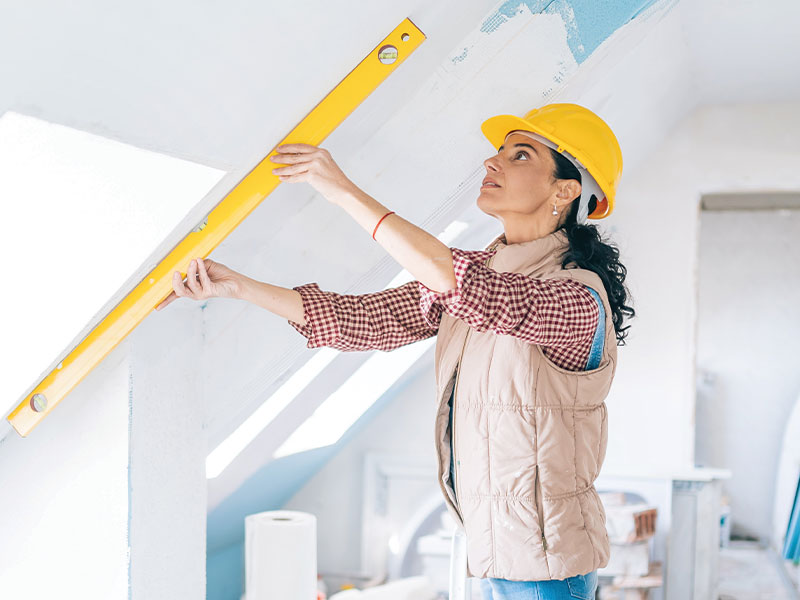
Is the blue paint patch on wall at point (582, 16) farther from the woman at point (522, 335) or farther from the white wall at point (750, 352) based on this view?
the white wall at point (750, 352)

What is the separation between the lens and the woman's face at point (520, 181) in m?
1.45

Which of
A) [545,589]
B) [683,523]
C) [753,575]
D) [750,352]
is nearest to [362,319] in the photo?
[545,589]

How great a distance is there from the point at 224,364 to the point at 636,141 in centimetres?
192

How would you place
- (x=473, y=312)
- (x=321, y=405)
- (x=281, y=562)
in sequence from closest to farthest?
(x=473, y=312) → (x=281, y=562) → (x=321, y=405)

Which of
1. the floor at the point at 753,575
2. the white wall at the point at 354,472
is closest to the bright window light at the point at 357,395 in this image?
the white wall at the point at 354,472

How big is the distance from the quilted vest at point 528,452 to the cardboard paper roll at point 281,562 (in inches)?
30.1

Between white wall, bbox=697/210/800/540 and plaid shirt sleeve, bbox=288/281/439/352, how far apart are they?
376cm

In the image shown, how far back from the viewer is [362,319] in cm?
145

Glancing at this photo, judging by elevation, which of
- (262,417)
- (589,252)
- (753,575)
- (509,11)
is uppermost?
(509,11)

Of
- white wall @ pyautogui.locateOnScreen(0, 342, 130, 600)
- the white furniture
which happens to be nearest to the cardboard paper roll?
white wall @ pyautogui.locateOnScreen(0, 342, 130, 600)

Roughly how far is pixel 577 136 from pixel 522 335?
0.42 meters

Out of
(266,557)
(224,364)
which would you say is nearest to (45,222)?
(224,364)

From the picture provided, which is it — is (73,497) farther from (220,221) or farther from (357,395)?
(357,395)

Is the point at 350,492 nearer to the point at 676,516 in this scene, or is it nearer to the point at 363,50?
the point at 676,516
